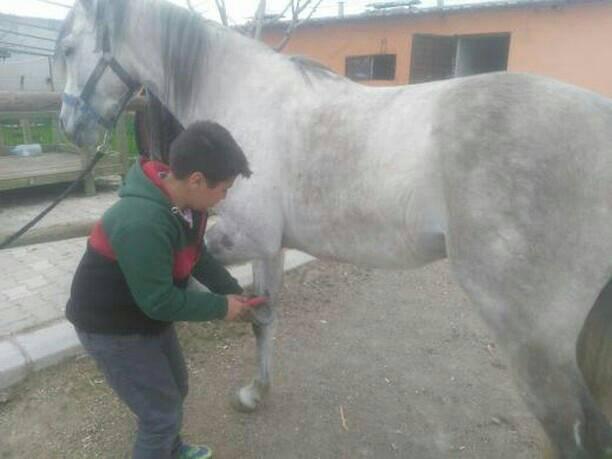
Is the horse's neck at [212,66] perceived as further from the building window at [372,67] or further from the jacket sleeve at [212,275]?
the building window at [372,67]

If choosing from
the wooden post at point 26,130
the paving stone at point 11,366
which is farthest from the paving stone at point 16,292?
the wooden post at point 26,130

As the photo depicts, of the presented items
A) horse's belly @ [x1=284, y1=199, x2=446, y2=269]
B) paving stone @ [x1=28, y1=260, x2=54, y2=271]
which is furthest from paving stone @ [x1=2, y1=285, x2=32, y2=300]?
horse's belly @ [x1=284, y1=199, x2=446, y2=269]

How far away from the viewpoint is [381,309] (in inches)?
139

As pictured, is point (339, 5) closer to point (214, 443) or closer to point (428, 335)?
point (428, 335)

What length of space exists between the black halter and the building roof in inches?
261

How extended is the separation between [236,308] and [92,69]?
1341 millimetres

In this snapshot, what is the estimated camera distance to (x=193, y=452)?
2.05 meters

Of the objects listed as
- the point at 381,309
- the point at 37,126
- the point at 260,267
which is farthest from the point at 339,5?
the point at 260,267

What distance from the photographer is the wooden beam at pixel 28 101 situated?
2.34 m

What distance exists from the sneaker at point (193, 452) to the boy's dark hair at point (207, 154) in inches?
50.1

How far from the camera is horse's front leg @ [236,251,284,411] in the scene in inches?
88.6

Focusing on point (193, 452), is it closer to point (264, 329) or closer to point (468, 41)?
point (264, 329)

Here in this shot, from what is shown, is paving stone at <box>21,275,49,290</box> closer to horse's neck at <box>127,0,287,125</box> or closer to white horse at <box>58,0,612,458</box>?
white horse at <box>58,0,612,458</box>

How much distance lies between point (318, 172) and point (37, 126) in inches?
306
